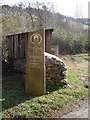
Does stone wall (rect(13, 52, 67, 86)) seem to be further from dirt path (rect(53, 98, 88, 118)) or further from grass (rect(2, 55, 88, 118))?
dirt path (rect(53, 98, 88, 118))

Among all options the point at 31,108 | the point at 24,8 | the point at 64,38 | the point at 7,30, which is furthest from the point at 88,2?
the point at 31,108

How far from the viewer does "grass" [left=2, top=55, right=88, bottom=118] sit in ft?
15.5

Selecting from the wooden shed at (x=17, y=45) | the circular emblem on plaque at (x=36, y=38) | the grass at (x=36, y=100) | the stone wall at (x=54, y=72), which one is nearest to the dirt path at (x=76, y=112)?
the grass at (x=36, y=100)

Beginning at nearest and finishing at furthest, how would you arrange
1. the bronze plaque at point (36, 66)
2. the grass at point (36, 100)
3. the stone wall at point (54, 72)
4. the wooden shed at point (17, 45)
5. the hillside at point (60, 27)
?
the grass at point (36, 100)
the bronze plaque at point (36, 66)
the stone wall at point (54, 72)
the wooden shed at point (17, 45)
the hillside at point (60, 27)

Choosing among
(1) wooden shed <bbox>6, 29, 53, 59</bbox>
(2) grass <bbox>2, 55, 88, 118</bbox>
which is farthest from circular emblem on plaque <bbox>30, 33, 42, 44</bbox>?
(1) wooden shed <bbox>6, 29, 53, 59</bbox>

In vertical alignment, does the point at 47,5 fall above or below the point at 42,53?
above

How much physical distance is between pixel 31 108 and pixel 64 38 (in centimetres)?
1333

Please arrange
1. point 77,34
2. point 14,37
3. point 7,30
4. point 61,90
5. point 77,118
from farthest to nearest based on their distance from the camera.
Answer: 1. point 77,34
2. point 7,30
3. point 14,37
4. point 61,90
5. point 77,118

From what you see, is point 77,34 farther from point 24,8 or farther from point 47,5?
point 24,8

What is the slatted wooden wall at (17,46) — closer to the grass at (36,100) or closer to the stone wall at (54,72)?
the grass at (36,100)

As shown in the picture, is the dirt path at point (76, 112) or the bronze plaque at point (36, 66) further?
the bronze plaque at point (36, 66)

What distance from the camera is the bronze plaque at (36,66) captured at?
5.85 meters

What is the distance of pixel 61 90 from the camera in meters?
6.28

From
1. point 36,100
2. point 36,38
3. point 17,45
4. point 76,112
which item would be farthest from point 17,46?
point 76,112
